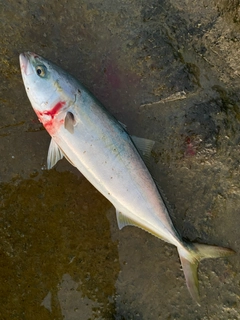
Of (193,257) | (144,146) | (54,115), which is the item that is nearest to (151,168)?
(144,146)

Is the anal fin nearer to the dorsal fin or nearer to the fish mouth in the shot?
the dorsal fin

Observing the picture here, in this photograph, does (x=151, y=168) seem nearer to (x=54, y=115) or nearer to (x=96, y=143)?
(x=96, y=143)

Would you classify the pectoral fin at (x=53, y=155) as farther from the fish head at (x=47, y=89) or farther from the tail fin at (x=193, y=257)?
the tail fin at (x=193, y=257)

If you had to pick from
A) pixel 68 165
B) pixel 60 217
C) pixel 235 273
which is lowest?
pixel 235 273

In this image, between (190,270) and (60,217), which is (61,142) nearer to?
(60,217)

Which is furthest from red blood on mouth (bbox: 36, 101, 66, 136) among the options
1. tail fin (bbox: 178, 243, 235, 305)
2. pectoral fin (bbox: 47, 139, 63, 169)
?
tail fin (bbox: 178, 243, 235, 305)

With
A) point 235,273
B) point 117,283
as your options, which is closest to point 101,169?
point 117,283

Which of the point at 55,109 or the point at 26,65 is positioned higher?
the point at 26,65
